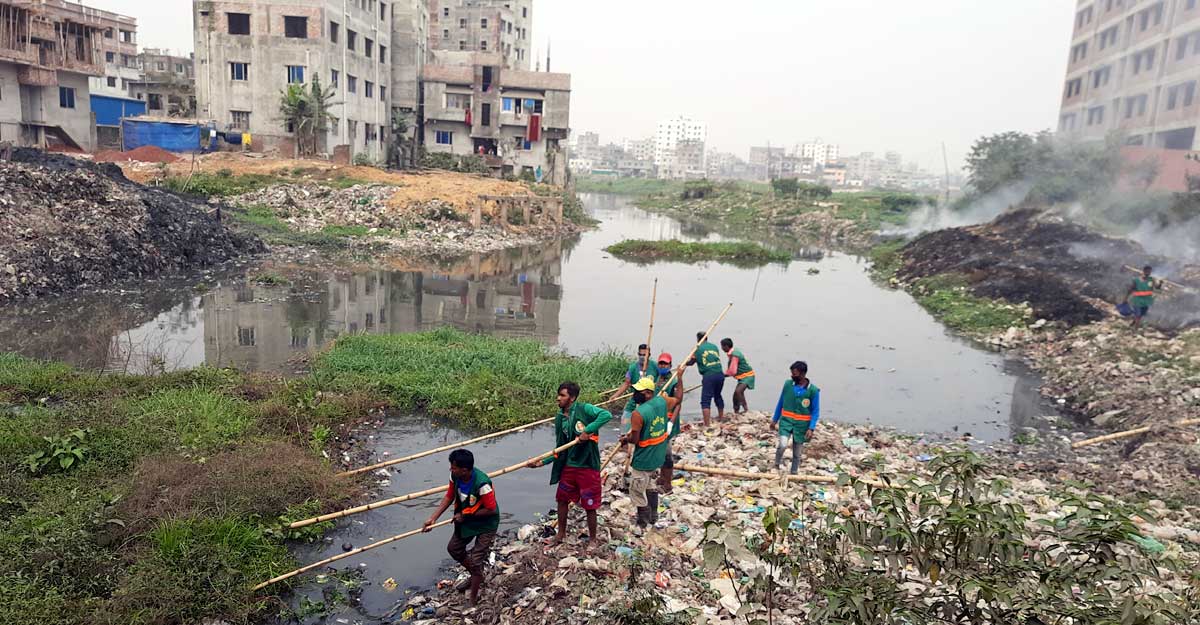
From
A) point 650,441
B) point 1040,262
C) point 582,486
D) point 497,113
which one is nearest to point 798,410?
point 650,441

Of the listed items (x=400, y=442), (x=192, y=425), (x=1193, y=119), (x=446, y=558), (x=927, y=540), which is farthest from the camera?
(x=1193, y=119)

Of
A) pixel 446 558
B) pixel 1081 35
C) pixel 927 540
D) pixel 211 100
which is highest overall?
pixel 1081 35

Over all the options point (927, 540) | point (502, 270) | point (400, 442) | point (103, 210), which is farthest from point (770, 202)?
point (927, 540)

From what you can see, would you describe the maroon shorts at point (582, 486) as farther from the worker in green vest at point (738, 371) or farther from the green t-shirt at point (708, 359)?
the worker in green vest at point (738, 371)

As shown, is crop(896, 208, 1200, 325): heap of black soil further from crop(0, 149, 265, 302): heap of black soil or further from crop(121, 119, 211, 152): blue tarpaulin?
crop(121, 119, 211, 152): blue tarpaulin

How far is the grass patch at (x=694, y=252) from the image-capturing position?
31375mm

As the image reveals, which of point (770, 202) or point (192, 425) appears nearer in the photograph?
point (192, 425)

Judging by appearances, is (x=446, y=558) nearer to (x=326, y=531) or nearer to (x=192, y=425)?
(x=326, y=531)

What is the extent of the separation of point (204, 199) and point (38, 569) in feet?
84.9

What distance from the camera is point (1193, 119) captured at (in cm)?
3306

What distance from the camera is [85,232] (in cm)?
1777

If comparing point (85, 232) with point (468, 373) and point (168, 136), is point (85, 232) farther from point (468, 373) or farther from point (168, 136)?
point (168, 136)

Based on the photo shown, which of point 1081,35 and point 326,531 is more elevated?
point 1081,35

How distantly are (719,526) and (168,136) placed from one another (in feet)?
136
